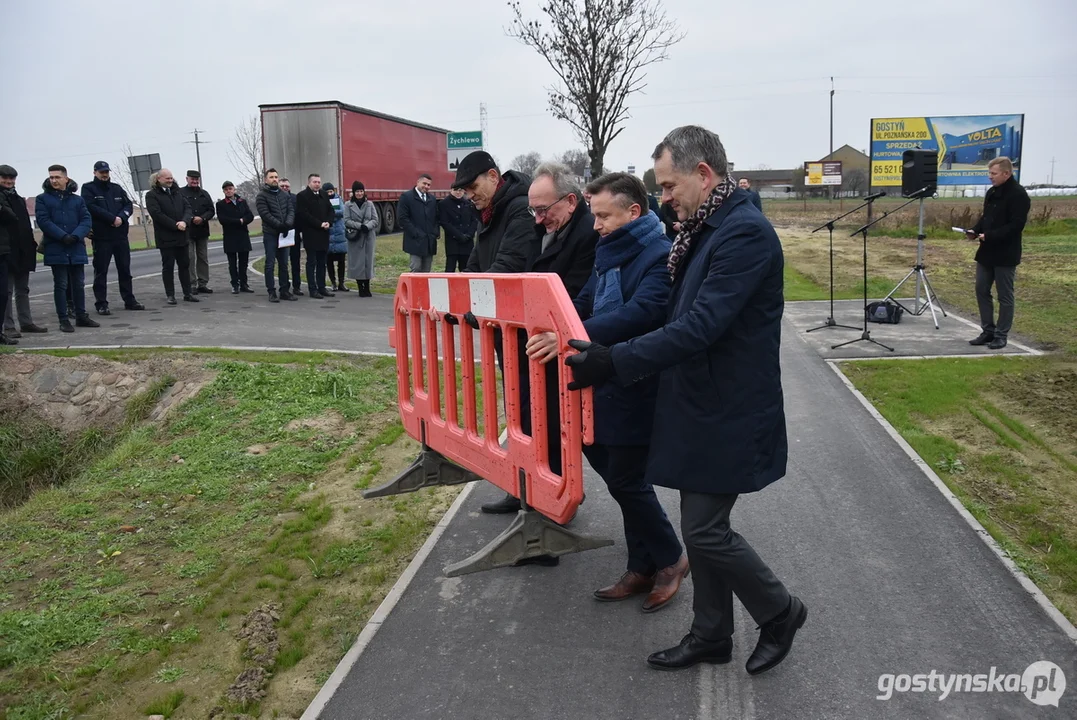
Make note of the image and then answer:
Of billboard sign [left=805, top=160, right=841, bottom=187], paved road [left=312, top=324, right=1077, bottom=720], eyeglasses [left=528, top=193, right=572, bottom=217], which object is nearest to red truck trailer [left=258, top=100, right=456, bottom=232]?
paved road [left=312, top=324, right=1077, bottom=720]

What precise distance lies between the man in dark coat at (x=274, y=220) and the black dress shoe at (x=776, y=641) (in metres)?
11.9

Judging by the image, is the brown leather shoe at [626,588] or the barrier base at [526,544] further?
the brown leather shoe at [626,588]

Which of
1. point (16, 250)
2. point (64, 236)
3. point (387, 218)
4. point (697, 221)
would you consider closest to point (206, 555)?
point (697, 221)

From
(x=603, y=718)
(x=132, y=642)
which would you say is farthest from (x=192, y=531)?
(x=603, y=718)

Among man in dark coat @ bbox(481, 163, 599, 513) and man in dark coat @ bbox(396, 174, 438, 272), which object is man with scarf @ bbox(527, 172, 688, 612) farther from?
man in dark coat @ bbox(396, 174, 438, 272)

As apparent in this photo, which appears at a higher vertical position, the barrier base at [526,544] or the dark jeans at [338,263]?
the dark jeans at [338,263]

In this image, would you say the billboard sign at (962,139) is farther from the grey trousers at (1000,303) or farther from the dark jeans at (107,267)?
the dark jeans at (107,267)

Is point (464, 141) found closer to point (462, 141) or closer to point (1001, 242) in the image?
point (462, 141)

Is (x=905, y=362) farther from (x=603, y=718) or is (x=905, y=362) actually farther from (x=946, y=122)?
(x=946, y=122)

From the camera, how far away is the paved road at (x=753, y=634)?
3377 millimetres

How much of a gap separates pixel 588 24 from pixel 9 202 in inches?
572

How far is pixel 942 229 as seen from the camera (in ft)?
107

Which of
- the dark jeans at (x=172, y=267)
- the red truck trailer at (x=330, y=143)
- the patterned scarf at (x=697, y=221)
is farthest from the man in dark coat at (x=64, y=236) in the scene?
the red truck trailer at (x=330, y=143)

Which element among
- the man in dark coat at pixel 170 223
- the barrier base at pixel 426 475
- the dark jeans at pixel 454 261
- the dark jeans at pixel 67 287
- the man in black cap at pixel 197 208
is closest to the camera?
the barrier base at pixel 426 475
